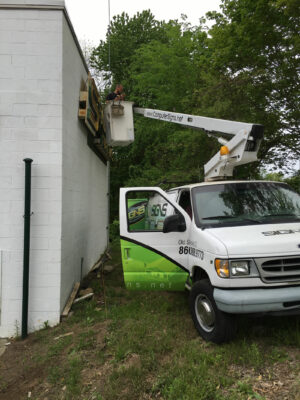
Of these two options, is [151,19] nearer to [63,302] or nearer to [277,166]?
[277,166]

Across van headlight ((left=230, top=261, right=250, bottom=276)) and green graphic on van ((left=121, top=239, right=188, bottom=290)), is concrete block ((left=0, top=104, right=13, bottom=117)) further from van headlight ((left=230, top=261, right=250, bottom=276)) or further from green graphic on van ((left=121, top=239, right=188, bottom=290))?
van headlight ((left=230, top=261, right=250, bottom=276))

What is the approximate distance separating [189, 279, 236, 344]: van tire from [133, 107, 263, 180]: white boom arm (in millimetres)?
2482

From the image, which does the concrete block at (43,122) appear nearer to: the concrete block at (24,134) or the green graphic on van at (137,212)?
the concrete block at (24,134)

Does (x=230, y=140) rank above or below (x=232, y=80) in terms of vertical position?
below

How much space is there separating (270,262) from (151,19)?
87.2ft

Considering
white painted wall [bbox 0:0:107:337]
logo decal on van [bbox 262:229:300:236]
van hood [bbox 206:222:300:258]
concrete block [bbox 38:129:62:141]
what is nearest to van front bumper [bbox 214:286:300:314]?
van hood [bbox 206:222:300:258]

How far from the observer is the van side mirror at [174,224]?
422 centimetres

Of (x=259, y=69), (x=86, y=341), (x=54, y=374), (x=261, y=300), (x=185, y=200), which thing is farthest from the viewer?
(x=259, y=69)

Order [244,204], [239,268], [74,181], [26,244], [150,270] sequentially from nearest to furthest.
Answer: [239,268]
[244,204]
[150,270]
[26,244]
[74,181]

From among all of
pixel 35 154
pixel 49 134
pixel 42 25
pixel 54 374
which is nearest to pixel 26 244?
pixel 35 154

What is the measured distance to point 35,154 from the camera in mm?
5062

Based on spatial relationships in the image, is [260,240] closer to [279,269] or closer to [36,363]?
[279,269]

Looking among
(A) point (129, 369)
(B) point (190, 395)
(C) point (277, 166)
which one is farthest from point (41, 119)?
(C) point (277, 166)

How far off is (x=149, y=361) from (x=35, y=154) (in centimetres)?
368
